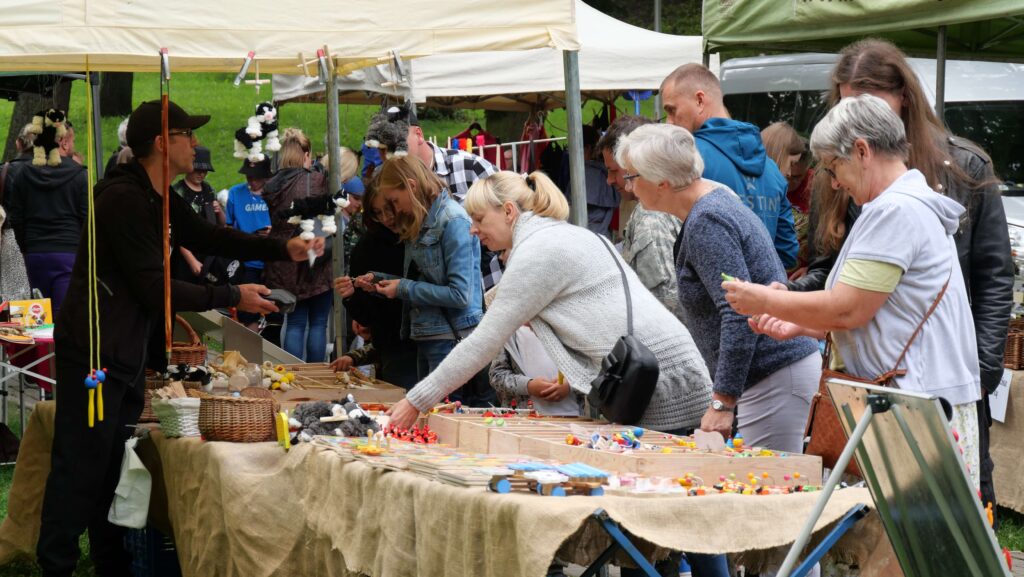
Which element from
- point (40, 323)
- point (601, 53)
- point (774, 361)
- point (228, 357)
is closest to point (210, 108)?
point (601, 53)

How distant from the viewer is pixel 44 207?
8758 mm

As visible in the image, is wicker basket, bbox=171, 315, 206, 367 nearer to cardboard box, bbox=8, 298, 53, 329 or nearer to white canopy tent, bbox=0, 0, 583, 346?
white canopy tent, bbox=0, 0, 583, 346

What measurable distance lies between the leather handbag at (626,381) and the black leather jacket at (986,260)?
0.89m

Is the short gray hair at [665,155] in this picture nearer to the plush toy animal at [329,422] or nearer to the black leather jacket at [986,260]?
the black leather jacket at [986,260]

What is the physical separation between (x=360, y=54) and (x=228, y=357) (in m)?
1.51

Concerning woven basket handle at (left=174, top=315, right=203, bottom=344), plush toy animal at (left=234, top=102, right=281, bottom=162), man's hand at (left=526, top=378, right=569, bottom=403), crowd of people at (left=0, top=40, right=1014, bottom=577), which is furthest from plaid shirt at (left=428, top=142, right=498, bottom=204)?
man's hand at (left=526, top=378, right=569, bottom=403)

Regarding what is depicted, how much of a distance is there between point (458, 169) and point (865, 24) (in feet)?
7.00

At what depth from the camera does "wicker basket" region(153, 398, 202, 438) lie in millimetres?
4539

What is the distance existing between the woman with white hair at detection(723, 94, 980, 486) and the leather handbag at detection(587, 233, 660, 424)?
662mm

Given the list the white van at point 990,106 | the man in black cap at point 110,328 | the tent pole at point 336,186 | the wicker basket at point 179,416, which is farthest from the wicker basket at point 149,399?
the white van at point 990,106

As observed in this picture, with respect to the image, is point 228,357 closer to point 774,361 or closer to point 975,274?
point 774,361

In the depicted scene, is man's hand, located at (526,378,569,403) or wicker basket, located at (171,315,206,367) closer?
man's hand, located at (526,378,569,403)

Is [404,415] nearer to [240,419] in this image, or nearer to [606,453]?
[240,419]

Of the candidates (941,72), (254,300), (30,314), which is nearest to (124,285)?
(254,300)
